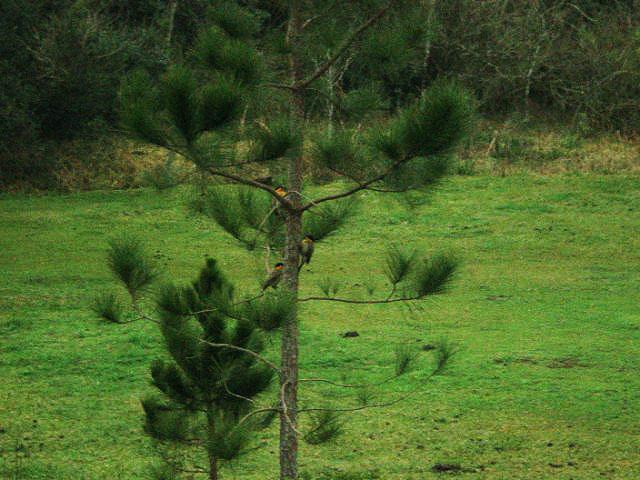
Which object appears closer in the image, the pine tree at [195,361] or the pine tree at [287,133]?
the pine tree at [287,133]

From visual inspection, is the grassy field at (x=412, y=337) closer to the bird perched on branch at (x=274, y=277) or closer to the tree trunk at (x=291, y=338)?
the bird perched on branch at (x=274, y=277)

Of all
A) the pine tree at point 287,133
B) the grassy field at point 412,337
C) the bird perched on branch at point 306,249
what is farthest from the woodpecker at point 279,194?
the grassy field at point 412,337

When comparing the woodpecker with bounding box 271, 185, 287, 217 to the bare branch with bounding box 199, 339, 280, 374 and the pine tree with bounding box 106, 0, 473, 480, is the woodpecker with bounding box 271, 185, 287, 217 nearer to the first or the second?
the pine tree with bounding box 106, 0, 473, 480

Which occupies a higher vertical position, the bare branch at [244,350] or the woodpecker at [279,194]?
the woodpecker at [279,194]

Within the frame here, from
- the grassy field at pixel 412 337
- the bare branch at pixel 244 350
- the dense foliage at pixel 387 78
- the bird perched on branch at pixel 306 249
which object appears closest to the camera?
the bare branch at pixel 244 350

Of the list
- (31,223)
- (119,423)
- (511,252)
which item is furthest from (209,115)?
(31,223)

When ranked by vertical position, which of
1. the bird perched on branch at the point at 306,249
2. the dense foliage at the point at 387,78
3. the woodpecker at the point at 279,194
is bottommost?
the dense foliage at the point at 387,78

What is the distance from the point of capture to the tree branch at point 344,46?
204 inches

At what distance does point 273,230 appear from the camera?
575cm

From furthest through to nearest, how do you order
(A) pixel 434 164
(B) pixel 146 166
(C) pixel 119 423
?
(B) pixel 146 166
(C) pixel 119 423
(A) pixel 434 164

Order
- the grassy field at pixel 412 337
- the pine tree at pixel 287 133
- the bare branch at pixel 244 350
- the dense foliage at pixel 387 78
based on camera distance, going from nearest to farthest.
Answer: the pine tree at pixel 287 133 → the bare branch at pixel 244 350 → the grassy field at pixel 412 337 → the dense foliage at pixel 387 78

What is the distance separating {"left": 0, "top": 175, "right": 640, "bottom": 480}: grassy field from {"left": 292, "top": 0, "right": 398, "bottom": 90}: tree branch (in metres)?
0.76

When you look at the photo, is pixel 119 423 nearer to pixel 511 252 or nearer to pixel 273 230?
pixel 273 230

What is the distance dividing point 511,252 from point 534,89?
713cm
